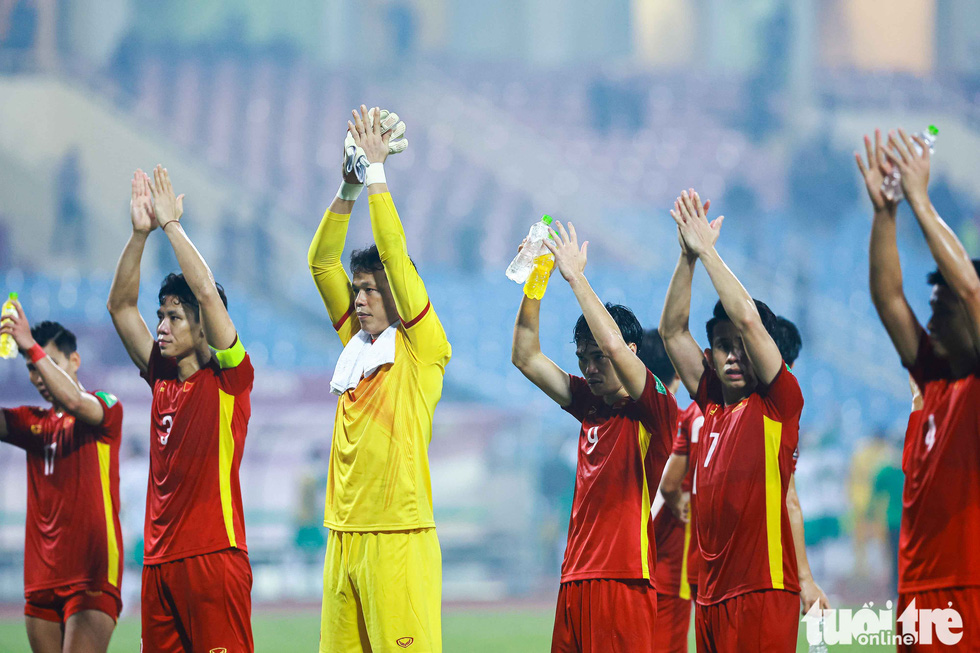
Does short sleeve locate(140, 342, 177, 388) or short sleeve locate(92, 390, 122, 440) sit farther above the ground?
short sleeve locate(140, 342, 177, 388)

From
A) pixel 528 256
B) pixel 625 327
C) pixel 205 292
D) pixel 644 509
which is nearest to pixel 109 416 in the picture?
pixel 205 292

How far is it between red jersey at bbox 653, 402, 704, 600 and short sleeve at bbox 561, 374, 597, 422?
0.94 m

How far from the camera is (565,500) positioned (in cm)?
1634

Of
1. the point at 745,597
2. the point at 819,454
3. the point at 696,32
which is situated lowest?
the point at 745,597

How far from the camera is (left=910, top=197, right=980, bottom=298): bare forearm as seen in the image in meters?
3.37

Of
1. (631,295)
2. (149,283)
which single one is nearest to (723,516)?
(631,295)

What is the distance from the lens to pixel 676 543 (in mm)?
5949

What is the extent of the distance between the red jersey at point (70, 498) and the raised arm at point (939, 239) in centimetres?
477

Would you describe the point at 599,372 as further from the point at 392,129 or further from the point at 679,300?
the point at 392,129

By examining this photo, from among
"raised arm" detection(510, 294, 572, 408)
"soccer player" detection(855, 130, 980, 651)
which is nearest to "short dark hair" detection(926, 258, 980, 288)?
"soccer player" detection(855, 130, 980, 651)

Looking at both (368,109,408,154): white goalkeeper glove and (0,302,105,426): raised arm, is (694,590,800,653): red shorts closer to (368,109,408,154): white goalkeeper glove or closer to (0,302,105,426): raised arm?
(368,109,408,154): white goalkeeper glove

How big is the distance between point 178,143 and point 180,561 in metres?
17.1

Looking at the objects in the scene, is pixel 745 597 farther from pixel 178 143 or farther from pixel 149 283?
pixel 178 143

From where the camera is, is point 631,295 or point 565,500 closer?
point 565,500
